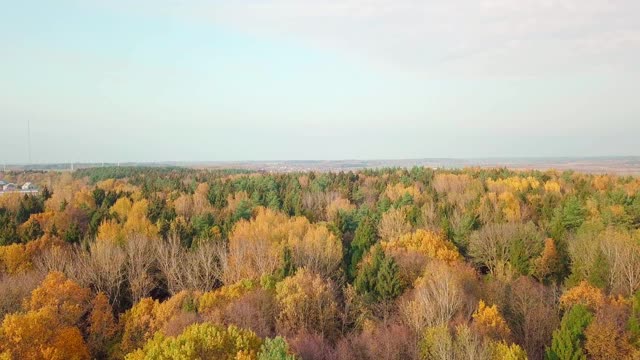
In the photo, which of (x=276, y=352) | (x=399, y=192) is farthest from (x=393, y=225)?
(x=276, y=352)

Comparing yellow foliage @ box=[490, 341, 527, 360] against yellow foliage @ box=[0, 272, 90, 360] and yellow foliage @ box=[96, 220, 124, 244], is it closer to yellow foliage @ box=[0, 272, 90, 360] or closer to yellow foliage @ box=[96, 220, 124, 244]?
yellow foliage @ box=[0, 272, 90, 360]

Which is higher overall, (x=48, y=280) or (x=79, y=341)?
(x=48, y=280)

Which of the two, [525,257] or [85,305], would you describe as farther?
[525,257]

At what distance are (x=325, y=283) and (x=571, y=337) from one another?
17.8m

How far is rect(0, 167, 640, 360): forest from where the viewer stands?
1149 inches

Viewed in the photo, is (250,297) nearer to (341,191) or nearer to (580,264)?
(580,264)

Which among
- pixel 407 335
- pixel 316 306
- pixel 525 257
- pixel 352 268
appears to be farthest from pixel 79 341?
pixel 525 257

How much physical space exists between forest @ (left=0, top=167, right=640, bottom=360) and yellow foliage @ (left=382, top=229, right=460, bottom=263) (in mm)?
195

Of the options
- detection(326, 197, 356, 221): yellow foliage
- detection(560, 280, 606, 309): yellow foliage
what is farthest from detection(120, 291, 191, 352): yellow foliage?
detection(326, 197, 356, 221): yellow foliage

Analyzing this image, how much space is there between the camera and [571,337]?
29.0 m

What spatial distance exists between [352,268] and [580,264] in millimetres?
19865

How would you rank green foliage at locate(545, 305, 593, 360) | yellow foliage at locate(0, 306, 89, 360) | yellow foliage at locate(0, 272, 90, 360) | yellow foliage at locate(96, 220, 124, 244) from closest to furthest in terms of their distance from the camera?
green foliage at locate(545, 305, 593, 360), yellow foliage at locate(0, 306, 89, 360), yellow foliage at locate(0, 272, 90, 360), yellow foliage at locate(96, 220, 124, 244)

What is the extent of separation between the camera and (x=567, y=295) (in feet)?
125

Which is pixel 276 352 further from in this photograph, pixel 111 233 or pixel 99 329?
pixel 111 233
